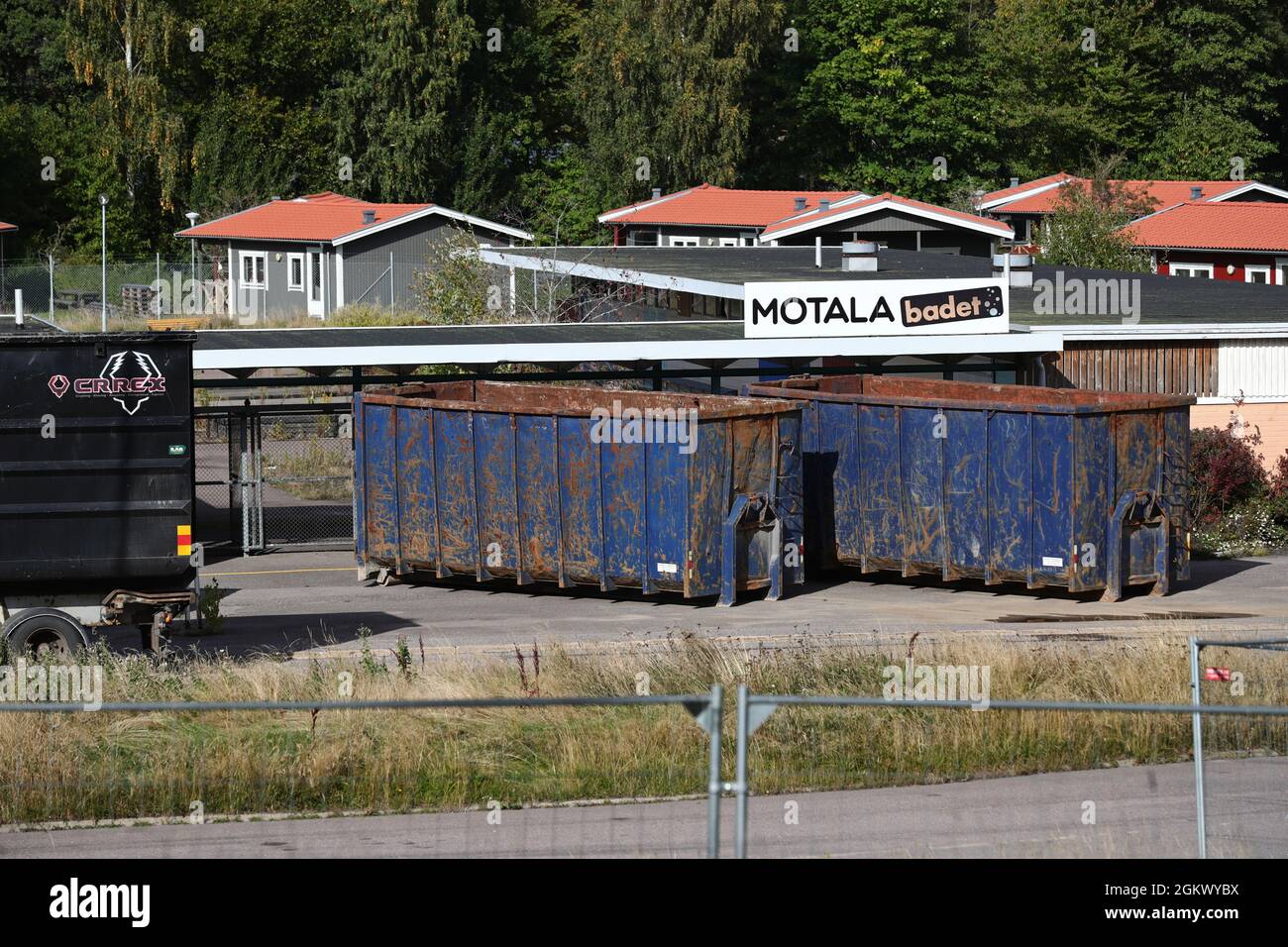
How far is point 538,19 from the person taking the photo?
76.2m

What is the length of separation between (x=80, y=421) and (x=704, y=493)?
738 centimetres

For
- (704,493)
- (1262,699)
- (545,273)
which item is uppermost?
(545,273)

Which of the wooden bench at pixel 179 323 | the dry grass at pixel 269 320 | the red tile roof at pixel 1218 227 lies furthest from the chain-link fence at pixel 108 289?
the red tile roof at pixel 1218 227

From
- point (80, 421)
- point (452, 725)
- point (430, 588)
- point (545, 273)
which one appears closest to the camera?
point (452, 725)

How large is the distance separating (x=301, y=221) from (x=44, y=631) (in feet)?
139

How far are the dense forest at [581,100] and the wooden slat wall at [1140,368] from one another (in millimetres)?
40210

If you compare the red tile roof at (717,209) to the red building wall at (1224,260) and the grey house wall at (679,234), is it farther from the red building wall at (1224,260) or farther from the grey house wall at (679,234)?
the red building wall at (1224,260)

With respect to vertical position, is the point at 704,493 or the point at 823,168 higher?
the point at 823,168

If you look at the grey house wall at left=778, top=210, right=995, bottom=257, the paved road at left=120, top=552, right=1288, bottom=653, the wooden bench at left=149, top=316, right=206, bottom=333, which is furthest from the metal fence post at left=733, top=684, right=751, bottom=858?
the grey house wall at left=778, top=210, right=995, bottom=257

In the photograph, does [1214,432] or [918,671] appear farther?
[1214,432]

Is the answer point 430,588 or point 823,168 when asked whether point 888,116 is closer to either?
point 823,168
